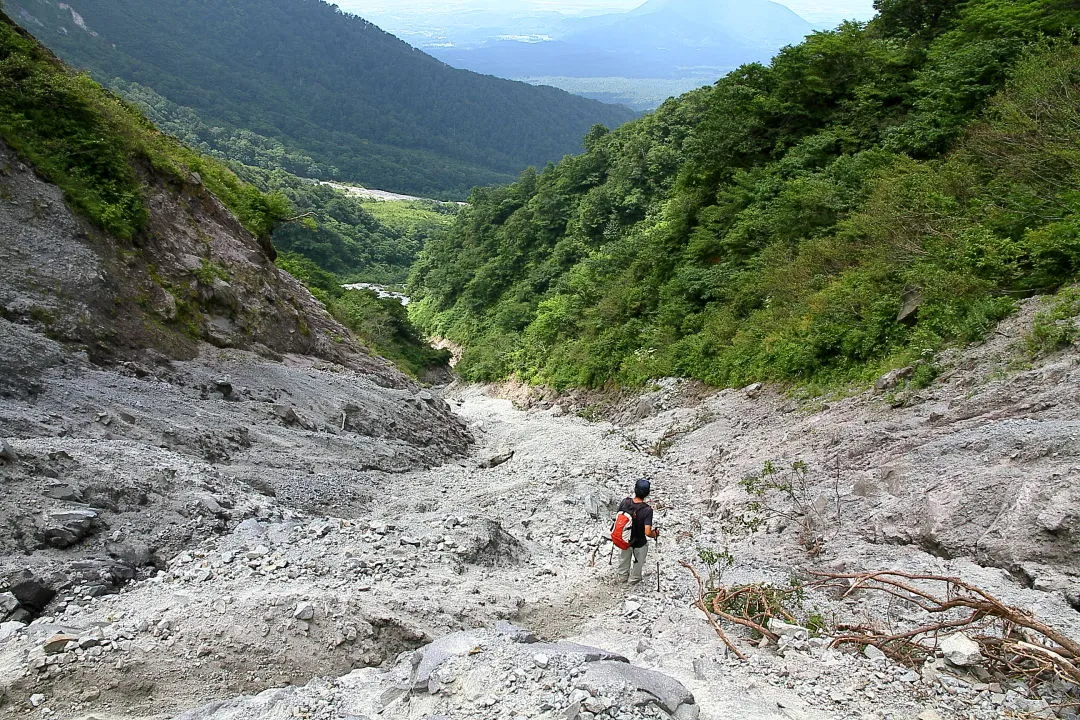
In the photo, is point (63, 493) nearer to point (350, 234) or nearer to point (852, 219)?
point (852, 219)

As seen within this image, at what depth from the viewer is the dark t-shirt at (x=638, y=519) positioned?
7730mm

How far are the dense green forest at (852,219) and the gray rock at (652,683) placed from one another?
7659 mm

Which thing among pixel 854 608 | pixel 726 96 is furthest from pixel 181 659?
pixel 726 96

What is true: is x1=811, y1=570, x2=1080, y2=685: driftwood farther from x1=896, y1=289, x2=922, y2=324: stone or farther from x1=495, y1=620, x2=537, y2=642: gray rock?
x1=896, y1=289, x2=922, y2=324: stone

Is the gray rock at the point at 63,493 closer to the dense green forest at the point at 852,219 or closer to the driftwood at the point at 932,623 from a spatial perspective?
the driftwood at the point at 932,623

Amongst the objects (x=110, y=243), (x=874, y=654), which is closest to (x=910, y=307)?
(x=874, y=654)

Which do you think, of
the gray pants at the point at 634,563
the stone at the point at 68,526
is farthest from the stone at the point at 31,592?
the gray pants at the point at 634,563

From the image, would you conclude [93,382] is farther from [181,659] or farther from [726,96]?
[726,96]

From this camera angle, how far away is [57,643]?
17.5 feet

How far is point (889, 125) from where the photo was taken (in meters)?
20.6

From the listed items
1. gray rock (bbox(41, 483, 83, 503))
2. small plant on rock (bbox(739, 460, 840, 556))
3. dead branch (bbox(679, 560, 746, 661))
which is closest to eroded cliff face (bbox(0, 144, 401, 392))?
gray rock (bbox(41, 483, 83, 503))

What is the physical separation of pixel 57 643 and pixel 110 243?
9831 mm

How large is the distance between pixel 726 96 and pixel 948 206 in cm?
1447

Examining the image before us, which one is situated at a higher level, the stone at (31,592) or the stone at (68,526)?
the stone at (68,526)
